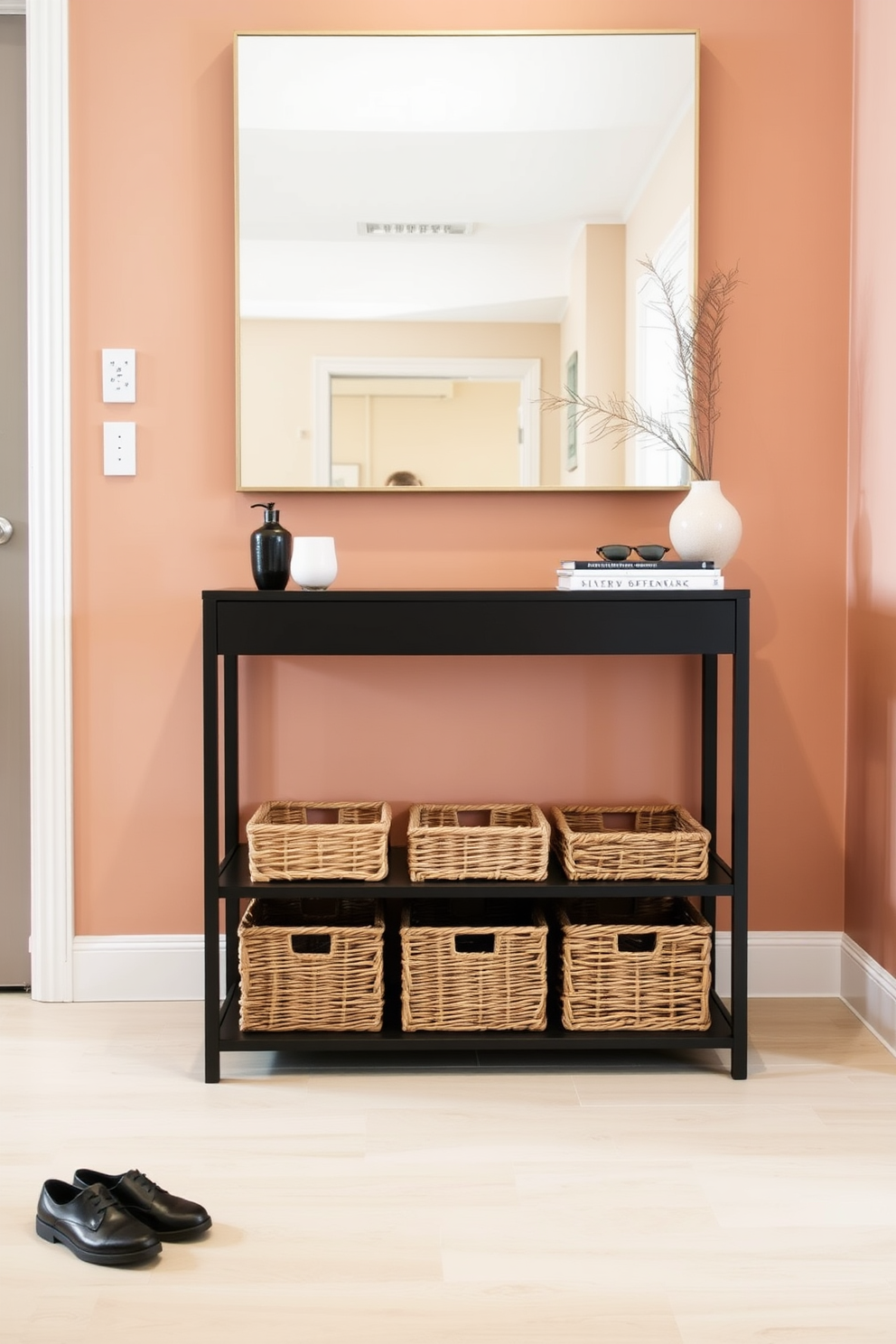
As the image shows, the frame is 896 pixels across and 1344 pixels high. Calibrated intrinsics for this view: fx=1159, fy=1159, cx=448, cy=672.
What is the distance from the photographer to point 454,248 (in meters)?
2.40

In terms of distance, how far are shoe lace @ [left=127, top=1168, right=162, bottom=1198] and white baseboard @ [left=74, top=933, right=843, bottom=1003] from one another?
2.91 ft

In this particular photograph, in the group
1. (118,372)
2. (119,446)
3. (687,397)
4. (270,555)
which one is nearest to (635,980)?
(270,555)

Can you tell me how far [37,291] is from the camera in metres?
2.40

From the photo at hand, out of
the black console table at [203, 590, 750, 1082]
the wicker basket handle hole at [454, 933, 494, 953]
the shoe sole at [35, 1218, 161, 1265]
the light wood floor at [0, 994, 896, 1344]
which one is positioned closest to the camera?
the light wood floor at [0, 994, 896, 1344]

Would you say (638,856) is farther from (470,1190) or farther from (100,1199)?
(100,1199)

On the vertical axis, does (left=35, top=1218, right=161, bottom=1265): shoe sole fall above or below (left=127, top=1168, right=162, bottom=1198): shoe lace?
below

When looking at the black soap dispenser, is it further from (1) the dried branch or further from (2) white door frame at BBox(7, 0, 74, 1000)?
(1) the dried branch

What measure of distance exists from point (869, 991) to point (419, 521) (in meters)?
1.35

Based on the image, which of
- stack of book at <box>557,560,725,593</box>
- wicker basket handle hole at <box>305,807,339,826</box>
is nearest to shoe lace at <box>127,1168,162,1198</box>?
wicker basket handle hole at <box>305,807,339,826</box>

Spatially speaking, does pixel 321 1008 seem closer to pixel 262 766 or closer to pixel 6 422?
pixel 262 766

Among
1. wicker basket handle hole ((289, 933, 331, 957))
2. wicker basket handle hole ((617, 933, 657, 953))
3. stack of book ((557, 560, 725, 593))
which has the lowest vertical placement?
wicker basket handle hole ((617, 933, 657, 953))

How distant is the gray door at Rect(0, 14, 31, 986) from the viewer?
244 cm

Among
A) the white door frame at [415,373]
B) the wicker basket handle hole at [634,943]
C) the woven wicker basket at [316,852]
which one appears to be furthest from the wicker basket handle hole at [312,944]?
the white door frame at [415,373]

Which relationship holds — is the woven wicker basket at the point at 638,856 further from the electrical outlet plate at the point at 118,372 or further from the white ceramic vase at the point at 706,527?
the electrical outlet plate at the point at 118,372
